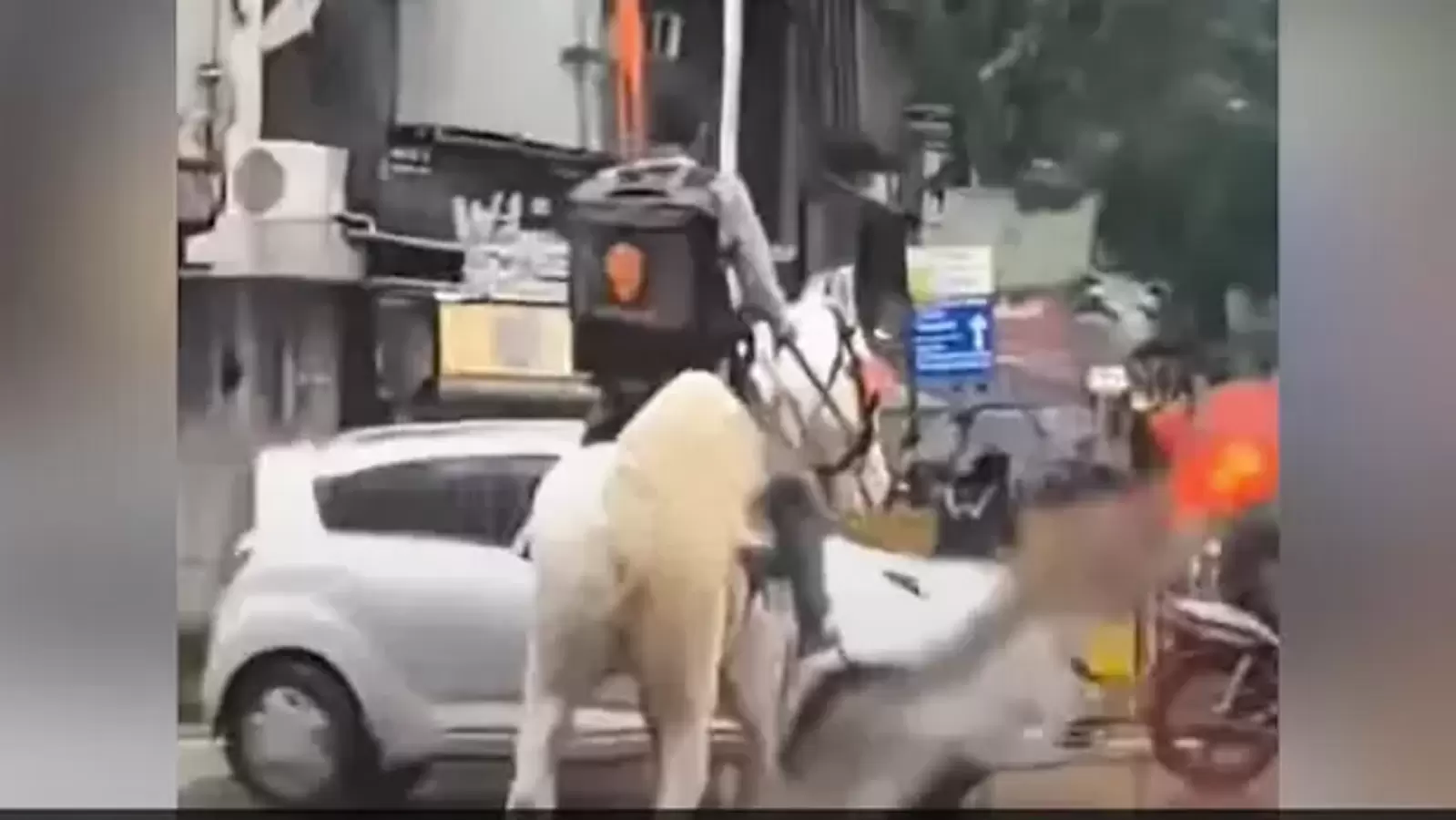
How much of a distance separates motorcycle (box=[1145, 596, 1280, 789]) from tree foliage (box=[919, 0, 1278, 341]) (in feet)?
0.69

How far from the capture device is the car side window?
1139 millimetres

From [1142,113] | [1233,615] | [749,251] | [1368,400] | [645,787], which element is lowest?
[645,787]

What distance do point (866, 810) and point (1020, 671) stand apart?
150 mm

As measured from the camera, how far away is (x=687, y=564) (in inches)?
45.3

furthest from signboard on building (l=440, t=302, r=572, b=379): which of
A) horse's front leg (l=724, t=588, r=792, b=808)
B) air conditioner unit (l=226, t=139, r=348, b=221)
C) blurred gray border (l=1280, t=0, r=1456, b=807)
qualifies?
blurred gray border (l=1280, t=0, r=1456, b=807)

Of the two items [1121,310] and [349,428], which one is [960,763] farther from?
[349,428]

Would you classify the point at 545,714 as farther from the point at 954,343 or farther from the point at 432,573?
the point at 954,343

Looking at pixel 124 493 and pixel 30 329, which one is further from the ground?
pixel 30 329

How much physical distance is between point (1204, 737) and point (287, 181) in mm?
772

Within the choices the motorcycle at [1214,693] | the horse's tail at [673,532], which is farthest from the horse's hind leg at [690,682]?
the motorcycle at [1214,693]

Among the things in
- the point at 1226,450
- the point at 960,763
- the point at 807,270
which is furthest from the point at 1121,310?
the point at 960,763

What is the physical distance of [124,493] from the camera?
1138 mm

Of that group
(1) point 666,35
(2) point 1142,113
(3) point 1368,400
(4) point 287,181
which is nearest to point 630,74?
(1) point 666,35

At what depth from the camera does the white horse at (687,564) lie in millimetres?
1149
